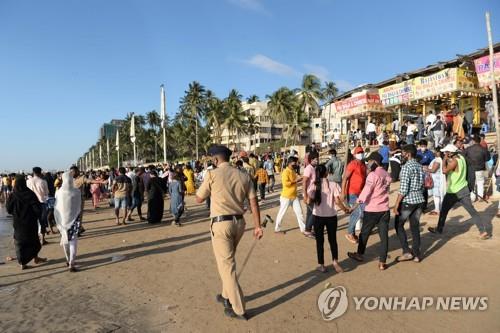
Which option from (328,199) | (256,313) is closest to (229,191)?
(256,313)

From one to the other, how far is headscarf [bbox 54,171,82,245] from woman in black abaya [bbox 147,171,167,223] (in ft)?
13.8

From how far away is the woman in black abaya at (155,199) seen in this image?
406 inches

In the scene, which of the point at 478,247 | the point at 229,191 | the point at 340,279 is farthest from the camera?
the point at 478,247

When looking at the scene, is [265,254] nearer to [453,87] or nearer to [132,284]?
[132,284]

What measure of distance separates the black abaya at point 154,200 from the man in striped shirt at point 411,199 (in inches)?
274

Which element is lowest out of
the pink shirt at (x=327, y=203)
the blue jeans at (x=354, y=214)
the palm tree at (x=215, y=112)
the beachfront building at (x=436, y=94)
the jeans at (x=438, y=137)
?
the blue jeans at (x=354, y=214)

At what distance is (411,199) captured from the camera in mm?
5512

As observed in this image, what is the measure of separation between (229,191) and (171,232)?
5.59m

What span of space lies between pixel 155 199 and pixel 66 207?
4446 mm

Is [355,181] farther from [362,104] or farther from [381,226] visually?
[362,104]

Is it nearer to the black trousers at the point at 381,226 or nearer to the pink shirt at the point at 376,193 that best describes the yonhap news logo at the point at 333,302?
the black trousers at the point at 381,226

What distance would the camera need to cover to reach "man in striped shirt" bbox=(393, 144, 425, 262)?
5.49m

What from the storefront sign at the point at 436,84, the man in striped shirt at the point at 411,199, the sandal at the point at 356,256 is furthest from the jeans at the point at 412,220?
the storefront sign at the point at 436,84

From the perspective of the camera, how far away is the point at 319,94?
61156mm
